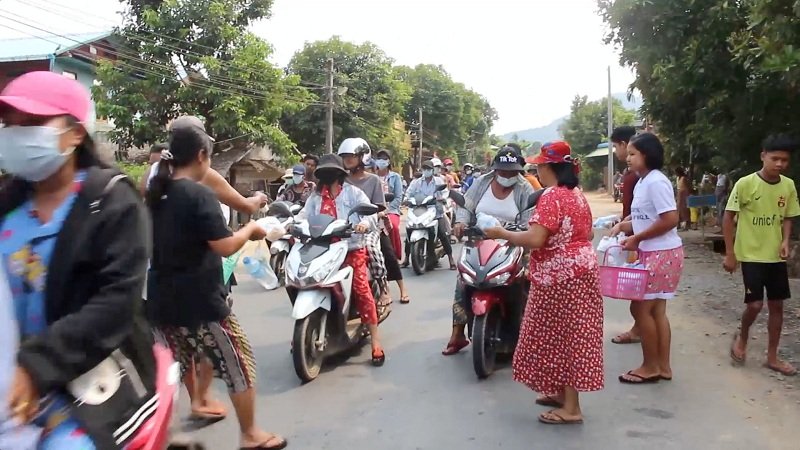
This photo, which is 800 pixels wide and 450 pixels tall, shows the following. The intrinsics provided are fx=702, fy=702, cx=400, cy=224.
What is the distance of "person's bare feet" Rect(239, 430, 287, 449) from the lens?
12.1ft

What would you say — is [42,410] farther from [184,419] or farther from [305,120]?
[305,120]

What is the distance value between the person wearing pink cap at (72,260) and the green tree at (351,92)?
27.5 meters

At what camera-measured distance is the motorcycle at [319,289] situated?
488cm

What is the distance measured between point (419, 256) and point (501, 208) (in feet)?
14.9

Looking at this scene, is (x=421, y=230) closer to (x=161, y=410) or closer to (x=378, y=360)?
(x=378, y=360)

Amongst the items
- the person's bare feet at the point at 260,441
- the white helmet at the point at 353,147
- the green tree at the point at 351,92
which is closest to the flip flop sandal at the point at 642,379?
the person's bare feet at the point at 260,441

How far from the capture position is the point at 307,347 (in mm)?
4961

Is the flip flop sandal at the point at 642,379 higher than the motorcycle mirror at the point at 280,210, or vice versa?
the motorcycle mirror at the point at 280,210

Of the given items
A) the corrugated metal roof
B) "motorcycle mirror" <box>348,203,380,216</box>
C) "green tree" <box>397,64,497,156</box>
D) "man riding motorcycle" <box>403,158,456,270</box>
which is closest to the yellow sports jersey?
"motorcycle mirror" <box>348,203,380,216</box>

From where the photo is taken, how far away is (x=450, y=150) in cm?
5241

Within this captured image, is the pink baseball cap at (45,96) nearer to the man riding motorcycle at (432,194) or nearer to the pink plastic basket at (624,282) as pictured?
the pink plastic basket at (624,282)

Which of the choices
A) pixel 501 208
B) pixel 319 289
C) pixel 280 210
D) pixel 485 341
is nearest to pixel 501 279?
pixel 485 341

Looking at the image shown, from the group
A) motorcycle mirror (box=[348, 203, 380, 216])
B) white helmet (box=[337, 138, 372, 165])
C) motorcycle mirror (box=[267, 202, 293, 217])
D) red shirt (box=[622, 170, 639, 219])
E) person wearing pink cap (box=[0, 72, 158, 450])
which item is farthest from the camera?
white helmet (box=[337, 138, 372, 165])

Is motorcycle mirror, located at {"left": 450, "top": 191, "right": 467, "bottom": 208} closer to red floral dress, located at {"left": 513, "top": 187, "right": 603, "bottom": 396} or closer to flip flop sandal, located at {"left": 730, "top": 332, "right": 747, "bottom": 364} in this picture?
Result: red floral dress, located at {"left": 513, "top": 187, "right": 603, "bottom": 396}
